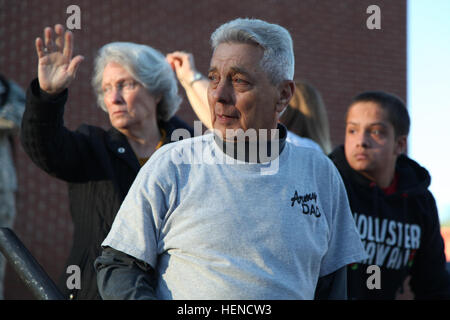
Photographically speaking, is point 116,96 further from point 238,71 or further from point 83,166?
point 238,71

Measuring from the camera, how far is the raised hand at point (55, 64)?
8.74 feet

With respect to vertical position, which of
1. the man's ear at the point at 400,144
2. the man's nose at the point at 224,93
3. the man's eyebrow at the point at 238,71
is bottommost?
the man's ear at the point at 400,144

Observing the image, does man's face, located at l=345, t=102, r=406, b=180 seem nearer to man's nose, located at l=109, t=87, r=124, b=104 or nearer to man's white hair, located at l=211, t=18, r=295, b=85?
man's nose, located at l=109, t=87, r=124, b=104

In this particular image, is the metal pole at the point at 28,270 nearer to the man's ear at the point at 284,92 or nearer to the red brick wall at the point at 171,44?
the man's ear at the point at 284,92

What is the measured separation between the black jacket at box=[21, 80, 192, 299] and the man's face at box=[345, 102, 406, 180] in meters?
1.26

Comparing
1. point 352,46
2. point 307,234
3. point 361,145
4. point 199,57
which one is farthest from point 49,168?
point 352,46

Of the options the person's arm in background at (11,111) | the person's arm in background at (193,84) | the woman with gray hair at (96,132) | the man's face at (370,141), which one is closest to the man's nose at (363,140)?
the man's face at (370,141)

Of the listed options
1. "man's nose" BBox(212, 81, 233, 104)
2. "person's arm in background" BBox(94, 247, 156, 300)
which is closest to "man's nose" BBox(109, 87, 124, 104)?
"man's nose" BBox(212, 81, 233, 104)

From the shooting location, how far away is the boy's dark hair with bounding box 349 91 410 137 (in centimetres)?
362

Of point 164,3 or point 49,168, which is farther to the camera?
point 164,3

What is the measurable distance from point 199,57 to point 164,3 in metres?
0.80

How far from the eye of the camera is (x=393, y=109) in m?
3.63

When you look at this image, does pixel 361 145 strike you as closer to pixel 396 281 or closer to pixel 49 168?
pixel 396 281
